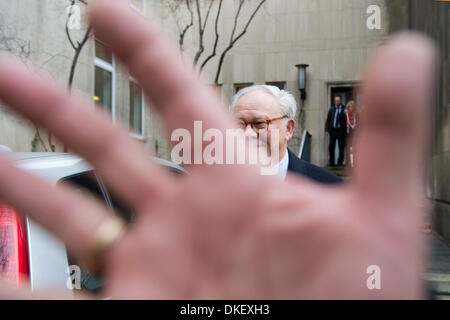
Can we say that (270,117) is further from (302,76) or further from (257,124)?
(302,76)

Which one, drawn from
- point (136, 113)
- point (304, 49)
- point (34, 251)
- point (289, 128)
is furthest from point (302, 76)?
point (34, 251)

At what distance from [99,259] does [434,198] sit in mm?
7340

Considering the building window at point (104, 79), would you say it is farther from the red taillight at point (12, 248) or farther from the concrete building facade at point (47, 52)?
A: the red taillight at point (12, 248)

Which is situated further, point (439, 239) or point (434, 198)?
point (434, 198)

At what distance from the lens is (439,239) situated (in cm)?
673

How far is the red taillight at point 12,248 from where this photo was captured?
62.5 inches

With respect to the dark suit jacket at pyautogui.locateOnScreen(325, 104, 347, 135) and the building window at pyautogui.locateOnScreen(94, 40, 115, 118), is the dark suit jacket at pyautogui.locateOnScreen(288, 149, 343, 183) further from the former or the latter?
the dark suit jacket at pyautogui.locateOnScreen(325, 104, 347, 135)

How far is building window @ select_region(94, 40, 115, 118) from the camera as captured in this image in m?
10.7

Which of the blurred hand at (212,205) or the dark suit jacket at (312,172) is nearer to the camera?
the blurred hand at (212,205)

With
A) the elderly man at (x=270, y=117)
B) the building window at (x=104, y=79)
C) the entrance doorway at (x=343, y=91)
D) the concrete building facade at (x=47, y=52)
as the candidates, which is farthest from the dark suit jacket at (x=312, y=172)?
the entrance doorway at (x=343, y=91)

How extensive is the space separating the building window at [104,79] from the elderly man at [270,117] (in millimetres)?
8545

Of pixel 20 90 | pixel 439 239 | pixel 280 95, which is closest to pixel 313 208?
pixel 20 90

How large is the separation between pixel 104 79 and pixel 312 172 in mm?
9663
